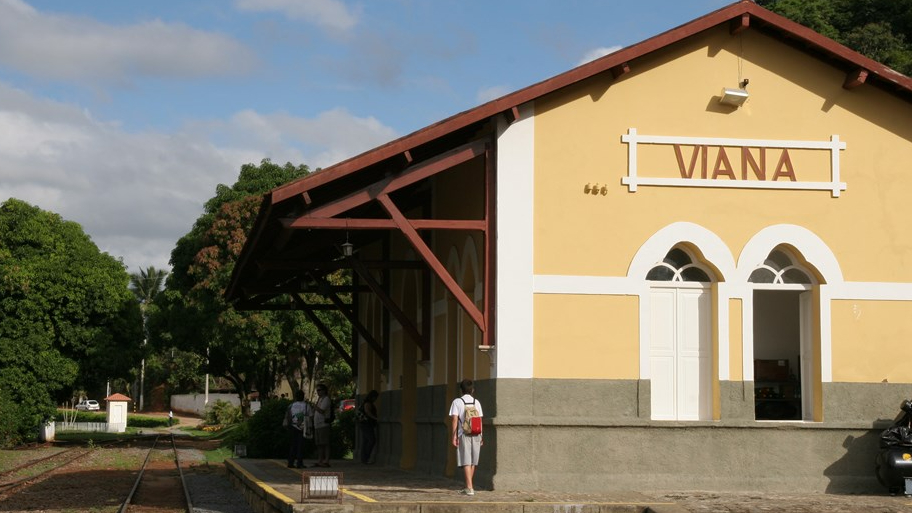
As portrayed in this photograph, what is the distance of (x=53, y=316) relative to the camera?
4209cm

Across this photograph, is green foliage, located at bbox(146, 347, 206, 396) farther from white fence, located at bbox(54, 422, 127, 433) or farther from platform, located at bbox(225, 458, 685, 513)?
platform, located at bbox(225, 458, 685, 513)

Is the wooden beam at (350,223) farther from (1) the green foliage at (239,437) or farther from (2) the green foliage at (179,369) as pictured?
(2) the green foliage at (179,369)

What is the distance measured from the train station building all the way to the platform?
0.86m

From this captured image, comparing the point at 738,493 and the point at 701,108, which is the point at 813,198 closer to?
the point at 701,108

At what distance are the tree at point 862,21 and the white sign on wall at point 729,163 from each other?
46.6 m

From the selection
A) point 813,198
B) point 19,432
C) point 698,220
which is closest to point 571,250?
point 698,220

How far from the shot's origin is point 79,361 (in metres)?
42.8

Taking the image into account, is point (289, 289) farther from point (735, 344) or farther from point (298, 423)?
point (735, 344)

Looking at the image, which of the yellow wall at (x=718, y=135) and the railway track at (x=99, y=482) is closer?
the yellow wall at (x=718, y=135)

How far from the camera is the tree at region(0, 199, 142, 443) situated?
40.4 m

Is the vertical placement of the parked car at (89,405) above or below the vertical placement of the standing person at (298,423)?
below

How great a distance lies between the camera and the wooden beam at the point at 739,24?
53.5ft

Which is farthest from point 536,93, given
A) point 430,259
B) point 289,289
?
point 289,289

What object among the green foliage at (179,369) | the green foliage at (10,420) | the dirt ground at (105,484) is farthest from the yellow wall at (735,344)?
the green foliage at (179,369)
